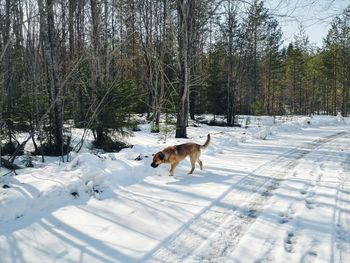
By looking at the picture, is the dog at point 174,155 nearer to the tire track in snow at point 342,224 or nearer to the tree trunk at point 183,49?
the tire track in snow at point 342,224

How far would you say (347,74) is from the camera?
49344mm

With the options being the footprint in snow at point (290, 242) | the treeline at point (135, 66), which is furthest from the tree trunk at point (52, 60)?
the footprint in snow at point (290, 242)

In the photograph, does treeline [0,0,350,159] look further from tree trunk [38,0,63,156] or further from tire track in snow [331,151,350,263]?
tire track in snow [331,151,350,263]

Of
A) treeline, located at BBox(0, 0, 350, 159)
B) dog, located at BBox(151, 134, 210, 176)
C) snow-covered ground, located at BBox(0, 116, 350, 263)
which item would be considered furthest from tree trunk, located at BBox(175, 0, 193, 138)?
snow-covered ground, located at BBox(0, 116, 350, 263)

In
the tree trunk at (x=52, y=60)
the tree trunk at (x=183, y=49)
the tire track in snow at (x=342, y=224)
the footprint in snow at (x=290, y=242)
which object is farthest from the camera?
the tree trunk at (x=183, y=49)

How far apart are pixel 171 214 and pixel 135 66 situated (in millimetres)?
29152

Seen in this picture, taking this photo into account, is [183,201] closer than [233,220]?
No

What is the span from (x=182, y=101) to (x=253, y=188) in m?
9.85

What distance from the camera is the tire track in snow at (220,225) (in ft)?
15.4

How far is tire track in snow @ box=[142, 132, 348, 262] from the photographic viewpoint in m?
4.70

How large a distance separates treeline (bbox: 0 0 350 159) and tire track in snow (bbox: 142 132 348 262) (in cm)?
415

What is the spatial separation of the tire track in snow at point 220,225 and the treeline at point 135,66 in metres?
4.15

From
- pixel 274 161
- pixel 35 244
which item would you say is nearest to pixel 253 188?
pixel 274 161

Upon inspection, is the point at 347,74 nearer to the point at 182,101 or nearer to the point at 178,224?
the point at 182,101
